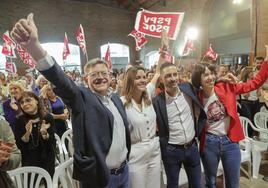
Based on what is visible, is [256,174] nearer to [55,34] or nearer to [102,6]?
[55,34]

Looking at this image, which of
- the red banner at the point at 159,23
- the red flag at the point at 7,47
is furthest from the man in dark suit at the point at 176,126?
the red flag at the point at 7,47

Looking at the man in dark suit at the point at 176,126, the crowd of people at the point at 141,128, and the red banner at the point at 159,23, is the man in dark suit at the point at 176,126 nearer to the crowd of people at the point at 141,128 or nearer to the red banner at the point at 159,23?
the crowd of people at the point at 141,128

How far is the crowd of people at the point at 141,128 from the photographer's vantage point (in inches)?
61.9

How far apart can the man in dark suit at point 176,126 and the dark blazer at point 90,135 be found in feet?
2.27

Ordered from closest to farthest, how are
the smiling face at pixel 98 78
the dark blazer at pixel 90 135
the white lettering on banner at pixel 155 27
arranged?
the dark blazer at pixel 90 135, the smiling face at pixel 98 78, the white lettering on banner at pixel 155 27

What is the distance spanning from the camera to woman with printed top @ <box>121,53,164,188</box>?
2.01m

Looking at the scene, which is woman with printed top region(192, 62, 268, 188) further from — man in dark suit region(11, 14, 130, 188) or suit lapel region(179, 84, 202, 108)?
man in dark suit region(11, 14, 130, 188)

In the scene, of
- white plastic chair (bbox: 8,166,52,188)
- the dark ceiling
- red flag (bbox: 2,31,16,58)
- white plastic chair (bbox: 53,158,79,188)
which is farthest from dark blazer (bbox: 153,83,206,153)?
the dark ceiling

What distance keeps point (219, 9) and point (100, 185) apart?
12.8 meters

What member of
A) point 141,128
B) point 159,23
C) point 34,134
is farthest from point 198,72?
point 159,23

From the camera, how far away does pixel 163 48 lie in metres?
2.70

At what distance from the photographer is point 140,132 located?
203cm

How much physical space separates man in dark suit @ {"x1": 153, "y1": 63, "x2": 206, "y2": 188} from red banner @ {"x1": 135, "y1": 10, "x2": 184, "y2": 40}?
1689 mm

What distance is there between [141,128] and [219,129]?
2.45 ft
